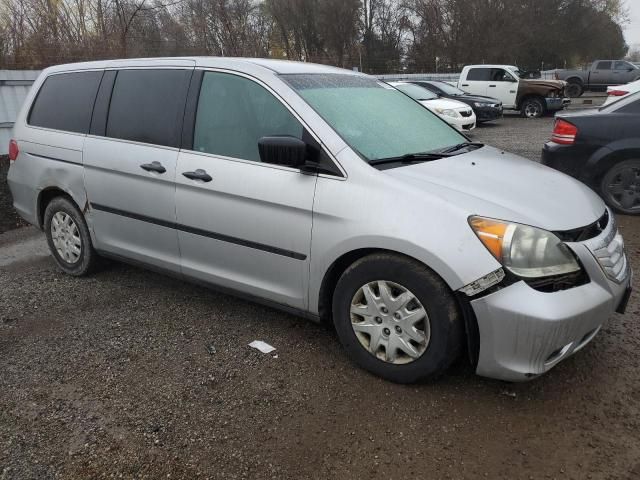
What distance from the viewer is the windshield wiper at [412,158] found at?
9.89 feet

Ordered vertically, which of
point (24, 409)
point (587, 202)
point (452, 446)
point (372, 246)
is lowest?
point (24, 409)

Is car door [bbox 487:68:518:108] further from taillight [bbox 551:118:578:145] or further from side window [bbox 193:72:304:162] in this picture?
side window [bbox 193:72:304:162]

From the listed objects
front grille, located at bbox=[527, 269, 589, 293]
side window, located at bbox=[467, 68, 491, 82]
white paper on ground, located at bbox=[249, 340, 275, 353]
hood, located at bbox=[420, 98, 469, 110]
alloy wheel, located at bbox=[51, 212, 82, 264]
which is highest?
side window, located at bbox=[467, 68, 491, 82]

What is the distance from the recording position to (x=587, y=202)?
9.98 feet

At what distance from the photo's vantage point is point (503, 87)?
18703mm

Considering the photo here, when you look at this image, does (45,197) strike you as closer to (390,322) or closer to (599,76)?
(390,322)

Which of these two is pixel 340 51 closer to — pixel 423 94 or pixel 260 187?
pixel 423 94

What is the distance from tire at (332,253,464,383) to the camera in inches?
104

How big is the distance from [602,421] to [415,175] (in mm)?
1529

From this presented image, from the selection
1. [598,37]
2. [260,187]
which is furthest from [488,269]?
[598,37]

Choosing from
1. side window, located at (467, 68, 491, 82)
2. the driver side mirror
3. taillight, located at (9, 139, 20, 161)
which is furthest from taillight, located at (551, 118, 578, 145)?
side window, located at (467, 68, 491, 82)

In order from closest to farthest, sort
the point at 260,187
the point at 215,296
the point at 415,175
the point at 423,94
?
the point at 415,175 < the point at 260,187 < the point at 215,296 < the point at 423,94

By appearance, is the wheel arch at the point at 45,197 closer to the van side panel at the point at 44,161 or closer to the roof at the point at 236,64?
the van side panel at the point at 44,161

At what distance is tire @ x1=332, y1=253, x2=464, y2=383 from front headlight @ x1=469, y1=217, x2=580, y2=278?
1.02 ft
